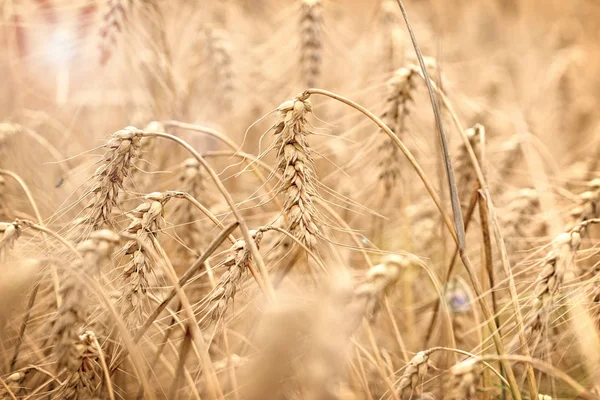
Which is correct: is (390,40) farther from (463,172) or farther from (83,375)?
(83,375)

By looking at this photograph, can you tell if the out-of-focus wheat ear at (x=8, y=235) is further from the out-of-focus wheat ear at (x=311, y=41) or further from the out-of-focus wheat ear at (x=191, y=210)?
the out-of-focus wheat ear at (x=311, y=41)

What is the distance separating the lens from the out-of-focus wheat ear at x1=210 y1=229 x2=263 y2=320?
1.21m

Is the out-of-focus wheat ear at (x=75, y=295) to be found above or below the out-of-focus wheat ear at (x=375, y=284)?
above

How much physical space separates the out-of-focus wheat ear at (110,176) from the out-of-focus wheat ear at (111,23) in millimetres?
857

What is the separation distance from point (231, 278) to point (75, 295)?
334mm

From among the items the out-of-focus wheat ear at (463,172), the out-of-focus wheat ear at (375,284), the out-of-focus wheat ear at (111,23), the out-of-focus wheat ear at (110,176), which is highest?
the out-of-focus wheat ear at (111,23)

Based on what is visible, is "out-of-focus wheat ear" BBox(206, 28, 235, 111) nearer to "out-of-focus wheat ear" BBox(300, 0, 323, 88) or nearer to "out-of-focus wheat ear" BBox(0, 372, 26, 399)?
"out-of-focus wheat ear" BBox(300, 0, 323, 88)

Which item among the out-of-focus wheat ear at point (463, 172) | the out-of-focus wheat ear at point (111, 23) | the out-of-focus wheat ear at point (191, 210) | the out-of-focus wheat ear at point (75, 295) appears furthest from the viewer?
the out-of-focus wheat ear at point (111, 23)

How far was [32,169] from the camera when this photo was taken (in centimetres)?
226

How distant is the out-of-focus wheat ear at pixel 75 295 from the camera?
3.31 ft

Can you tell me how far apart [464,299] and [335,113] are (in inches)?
59.0

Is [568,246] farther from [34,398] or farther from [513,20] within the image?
[513,20]

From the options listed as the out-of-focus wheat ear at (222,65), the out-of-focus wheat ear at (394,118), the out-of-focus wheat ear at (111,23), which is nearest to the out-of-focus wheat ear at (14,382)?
the out-of-focus wheat ear at (111,23)

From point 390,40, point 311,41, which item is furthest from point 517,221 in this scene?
point 311,41
